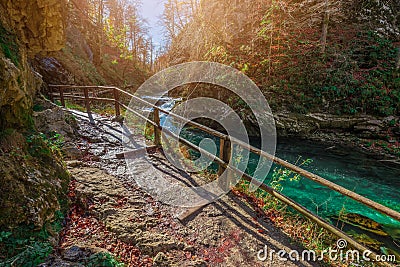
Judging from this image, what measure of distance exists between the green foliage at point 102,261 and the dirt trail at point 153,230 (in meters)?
0.15

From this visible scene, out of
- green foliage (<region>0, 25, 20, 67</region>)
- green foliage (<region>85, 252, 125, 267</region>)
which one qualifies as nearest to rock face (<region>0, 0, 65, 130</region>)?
green foliage (<region>0, 25, 20, 67</region>)

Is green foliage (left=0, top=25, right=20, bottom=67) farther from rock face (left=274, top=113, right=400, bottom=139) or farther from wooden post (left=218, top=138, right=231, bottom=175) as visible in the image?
rock face (left=274, top=113, right=400, bottom=139)

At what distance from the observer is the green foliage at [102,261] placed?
81.7 inches

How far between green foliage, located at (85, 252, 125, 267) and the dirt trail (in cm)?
15

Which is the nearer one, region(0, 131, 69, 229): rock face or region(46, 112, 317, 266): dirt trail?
region(0, 131, 69, 229): rock face

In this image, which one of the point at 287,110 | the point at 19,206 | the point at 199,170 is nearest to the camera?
the point at 19,206

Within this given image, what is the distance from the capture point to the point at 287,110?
13.4 meters

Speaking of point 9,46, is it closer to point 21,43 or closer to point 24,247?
point 21,43

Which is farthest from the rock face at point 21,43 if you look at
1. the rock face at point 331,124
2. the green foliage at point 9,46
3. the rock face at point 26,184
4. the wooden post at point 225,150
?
the rock face at point 331,124

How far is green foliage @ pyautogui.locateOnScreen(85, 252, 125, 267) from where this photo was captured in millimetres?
2076

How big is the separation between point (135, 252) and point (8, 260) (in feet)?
4.00

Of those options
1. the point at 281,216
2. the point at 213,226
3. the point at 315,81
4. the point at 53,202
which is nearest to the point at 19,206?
the point at 53,202

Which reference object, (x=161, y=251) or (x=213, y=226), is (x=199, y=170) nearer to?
(x=213, y=226)

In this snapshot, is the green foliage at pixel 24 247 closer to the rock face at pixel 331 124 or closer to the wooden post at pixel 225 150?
the wooden post at pixel 225 150
